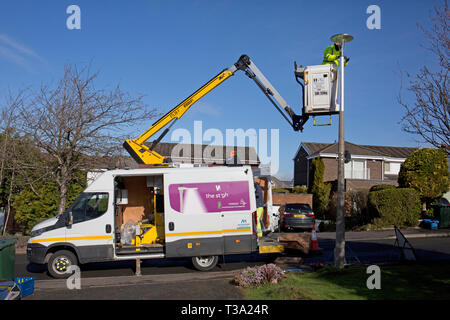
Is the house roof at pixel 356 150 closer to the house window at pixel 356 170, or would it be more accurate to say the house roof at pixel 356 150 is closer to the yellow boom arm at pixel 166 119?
the house window at pixel 356 170

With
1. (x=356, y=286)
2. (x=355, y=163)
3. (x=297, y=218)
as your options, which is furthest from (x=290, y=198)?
(x=356, y=286)

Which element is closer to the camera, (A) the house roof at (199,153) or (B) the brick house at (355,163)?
(B) the brick house at (355,163)

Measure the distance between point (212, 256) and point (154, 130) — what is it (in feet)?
15.9

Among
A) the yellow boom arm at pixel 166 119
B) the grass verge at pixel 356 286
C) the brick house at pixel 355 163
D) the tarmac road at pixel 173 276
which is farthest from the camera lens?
the brick house at pixel 355 163

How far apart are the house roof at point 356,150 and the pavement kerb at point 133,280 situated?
93.1ft

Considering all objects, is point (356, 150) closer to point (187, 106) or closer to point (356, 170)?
point (356, 170)

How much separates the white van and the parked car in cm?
922

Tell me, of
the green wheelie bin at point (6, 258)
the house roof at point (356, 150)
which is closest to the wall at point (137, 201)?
the green wheelie bin at point (6, 258)

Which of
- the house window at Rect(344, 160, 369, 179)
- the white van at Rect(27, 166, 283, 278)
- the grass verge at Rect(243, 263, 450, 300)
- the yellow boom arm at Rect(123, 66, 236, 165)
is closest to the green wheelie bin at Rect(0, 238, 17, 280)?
the white van at Rect(27, 166, 283, 278)

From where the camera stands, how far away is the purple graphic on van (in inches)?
397

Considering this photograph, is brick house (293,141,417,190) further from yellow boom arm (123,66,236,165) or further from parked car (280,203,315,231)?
yellow boom arm (123,66,236,165)

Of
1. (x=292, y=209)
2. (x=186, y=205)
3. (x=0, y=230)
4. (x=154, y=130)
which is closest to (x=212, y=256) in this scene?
(x=186, y=205)

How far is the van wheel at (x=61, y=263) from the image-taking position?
990 cm
